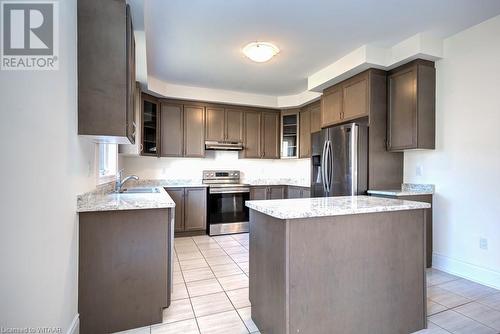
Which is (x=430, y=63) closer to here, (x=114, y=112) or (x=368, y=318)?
(x=368, y=318)

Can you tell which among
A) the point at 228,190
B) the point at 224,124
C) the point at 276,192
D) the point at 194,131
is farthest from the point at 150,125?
the point at 276,192

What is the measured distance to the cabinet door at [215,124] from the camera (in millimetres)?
4828

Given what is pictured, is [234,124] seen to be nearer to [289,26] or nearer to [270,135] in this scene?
[270,135]

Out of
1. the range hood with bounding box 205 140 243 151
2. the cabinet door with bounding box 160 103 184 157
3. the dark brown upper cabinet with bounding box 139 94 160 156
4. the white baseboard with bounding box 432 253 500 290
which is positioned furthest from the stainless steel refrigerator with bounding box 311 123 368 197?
the dark brown upper cabinet with bounding box 139 94 160 156

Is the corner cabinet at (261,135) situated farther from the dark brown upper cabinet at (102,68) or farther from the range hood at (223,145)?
the dark brown upper cabinet at (102,68)

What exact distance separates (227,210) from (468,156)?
3.45 metres

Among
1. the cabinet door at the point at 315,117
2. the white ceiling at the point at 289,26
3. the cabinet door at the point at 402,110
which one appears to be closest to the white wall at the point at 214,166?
the cabinet door at the point at 315,117

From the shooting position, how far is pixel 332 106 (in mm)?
3814

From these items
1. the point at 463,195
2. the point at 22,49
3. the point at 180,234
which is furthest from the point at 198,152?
the point at 463,195

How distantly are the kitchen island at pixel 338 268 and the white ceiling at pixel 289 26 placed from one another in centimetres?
181

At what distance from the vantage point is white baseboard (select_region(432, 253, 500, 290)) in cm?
251

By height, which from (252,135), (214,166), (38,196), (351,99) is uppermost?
(351,99)

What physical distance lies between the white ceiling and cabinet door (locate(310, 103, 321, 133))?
1074 mm

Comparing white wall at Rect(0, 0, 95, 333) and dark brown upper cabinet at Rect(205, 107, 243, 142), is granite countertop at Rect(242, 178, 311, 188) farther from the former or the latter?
white wall at Rect(0, 0, 95, 333)
